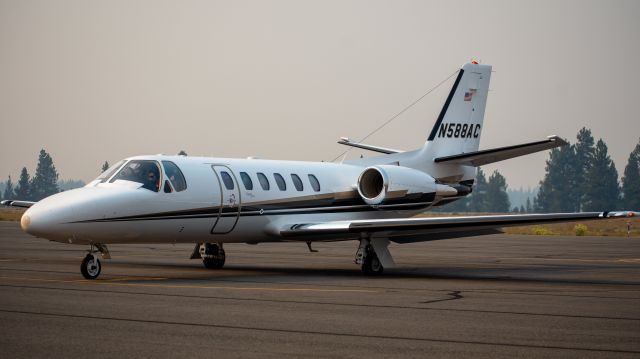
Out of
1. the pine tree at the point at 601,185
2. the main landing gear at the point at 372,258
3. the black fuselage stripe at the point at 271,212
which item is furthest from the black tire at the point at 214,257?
the pine tree at the point at 601,185

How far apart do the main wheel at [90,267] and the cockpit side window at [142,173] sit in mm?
1848

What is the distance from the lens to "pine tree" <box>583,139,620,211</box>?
6132 inches

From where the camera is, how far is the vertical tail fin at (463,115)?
2555 cm

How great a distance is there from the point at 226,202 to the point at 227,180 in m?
0.62

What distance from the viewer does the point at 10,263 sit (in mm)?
21047

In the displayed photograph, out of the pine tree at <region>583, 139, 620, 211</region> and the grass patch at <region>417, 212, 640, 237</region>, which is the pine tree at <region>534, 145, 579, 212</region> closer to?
the pine tree at <region>583, 139, 620, 211</region>

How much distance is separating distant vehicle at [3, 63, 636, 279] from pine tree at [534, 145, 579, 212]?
14239 cm

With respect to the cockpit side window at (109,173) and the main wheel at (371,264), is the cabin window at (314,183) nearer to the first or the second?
the main wheel at (371,264)

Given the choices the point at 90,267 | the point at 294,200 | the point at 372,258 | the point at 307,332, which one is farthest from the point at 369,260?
the point at 307,332

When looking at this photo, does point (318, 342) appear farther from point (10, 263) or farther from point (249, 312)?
point (10, 263)

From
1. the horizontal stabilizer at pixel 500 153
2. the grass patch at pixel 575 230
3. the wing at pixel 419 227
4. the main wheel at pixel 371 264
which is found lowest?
the main wheel at pixel 371 264

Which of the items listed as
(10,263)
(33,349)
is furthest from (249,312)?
(10,263)

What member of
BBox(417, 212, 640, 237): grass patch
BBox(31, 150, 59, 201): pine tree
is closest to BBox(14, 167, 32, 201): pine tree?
BBox(31, 150, 59, 201): pine tree

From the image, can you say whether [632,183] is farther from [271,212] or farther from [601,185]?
[271,212]
